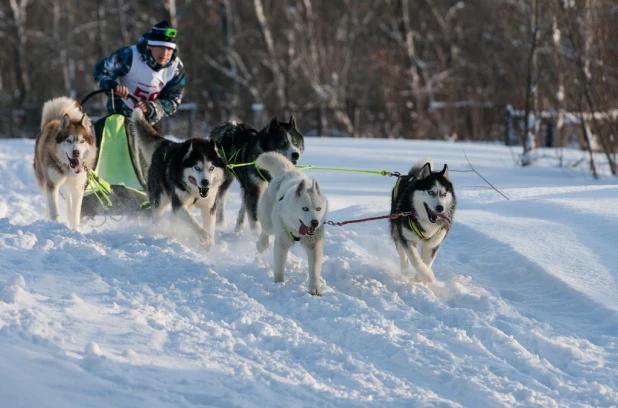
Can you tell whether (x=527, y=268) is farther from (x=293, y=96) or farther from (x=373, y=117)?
(x=293, y=96)

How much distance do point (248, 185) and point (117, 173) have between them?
125 centimetres

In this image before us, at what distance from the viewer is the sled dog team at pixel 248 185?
458 cm

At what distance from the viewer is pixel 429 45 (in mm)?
23281

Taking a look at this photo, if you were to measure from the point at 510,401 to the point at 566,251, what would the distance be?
2.13m

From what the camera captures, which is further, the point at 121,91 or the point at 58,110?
the point at 121,91

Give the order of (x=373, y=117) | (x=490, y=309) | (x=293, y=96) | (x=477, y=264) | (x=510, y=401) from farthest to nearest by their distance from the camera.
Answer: (x=293, y=96)
(x=373, y=117)
(x=477, y=264)
(x=490, y=309)
(x=510, y=401)

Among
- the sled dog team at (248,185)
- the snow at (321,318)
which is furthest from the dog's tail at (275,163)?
the snow at (321,318)

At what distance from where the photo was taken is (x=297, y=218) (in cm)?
445

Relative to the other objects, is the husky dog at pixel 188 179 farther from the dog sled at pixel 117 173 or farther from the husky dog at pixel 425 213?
the husky dog at pixel 425 213

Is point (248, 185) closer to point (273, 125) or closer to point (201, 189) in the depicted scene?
point (273, 125)

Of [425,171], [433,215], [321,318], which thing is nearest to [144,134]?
[425,171]

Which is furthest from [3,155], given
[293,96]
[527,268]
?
[293,96]

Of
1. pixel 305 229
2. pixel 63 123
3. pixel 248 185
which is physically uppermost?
pixel 63 123

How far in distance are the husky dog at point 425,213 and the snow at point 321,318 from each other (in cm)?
19
